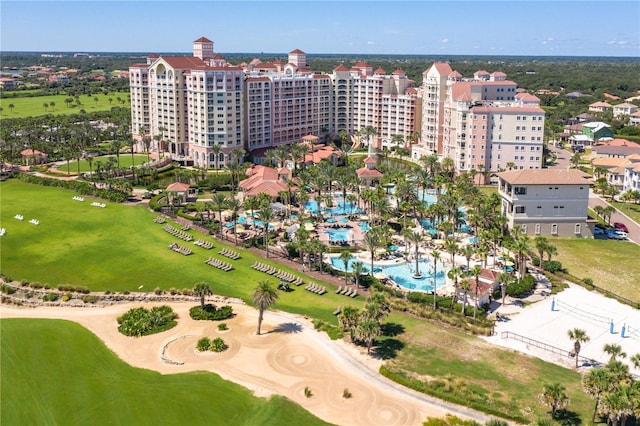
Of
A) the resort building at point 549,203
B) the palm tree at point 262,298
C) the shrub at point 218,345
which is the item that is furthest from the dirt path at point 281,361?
the resort building at point 549,203

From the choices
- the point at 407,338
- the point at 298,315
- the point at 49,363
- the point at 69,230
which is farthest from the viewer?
the point at 69,230

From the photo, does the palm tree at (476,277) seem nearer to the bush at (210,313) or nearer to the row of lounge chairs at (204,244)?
the bush at (210,313)

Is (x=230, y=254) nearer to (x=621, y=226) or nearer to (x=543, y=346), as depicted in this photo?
(x=543, y=346)

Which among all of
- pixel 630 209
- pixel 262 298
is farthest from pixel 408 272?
pixel 630 209

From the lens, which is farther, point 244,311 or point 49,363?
point 244,311

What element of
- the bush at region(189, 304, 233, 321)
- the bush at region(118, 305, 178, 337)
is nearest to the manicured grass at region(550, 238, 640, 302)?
the bush at region(189, 304, 233, 321)

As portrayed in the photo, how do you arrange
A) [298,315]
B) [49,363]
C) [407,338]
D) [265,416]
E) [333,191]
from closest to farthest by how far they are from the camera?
[265,416] < [49,363] < [407,338] < [298,315] < [333,191]

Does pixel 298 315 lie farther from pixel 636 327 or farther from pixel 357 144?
pixel 357 144

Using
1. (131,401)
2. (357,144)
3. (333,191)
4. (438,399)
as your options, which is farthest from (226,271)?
(357,144)
